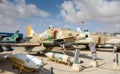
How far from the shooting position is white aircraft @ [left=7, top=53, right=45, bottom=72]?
485 inches

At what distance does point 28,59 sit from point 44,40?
24.4ft

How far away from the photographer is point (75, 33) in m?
19.1

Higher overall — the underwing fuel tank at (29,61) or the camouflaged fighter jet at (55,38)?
the camouflaged fighter jet at (55,38)

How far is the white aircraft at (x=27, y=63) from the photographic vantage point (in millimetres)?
12312

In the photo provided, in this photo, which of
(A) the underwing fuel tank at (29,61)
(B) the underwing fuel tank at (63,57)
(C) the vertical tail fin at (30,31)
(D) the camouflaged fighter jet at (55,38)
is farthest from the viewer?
(C) the vertical tail fin at (30,31)

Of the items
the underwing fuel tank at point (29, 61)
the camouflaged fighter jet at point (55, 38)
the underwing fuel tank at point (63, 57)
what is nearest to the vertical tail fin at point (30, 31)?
the camouflaged fighter jet at point (55, 38)

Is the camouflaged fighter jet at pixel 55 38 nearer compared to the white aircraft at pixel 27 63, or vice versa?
the white aircraft at pixel 27 63

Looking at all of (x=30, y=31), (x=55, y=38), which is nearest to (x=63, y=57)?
(x=55, y=38)

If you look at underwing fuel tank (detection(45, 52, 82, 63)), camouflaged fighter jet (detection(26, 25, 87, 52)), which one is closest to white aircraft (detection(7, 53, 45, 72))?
underwing fuel tank (detection(45, 52, 82, 63))

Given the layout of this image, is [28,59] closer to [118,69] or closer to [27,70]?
[27,70]

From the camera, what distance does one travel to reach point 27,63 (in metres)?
12.7

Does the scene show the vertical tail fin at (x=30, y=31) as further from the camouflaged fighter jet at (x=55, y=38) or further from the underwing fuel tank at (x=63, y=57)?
the underwing fuel tank at (x=63, y=57)

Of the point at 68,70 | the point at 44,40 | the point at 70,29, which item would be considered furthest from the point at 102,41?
the point at 68,70

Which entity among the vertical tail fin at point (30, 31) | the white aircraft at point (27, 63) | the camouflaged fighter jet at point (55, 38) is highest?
the vertical tail fin at point (30, 31)
